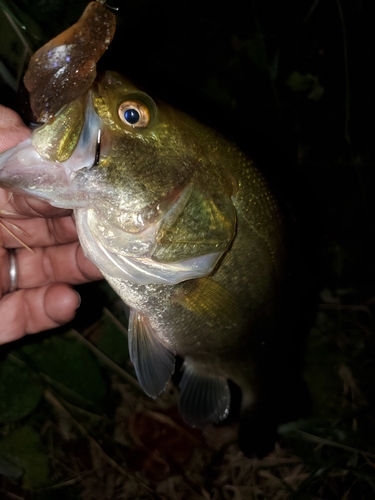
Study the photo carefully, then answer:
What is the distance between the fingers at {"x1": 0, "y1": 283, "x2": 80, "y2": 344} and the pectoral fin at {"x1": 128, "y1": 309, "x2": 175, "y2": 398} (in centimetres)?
48

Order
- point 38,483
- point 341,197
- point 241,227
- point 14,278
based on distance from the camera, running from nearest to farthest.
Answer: point 241,227 → point 14,278 → point 38,483 → point 341,197

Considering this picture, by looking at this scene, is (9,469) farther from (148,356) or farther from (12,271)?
(148,356)

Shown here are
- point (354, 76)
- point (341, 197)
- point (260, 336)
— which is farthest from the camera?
point (341, 197)

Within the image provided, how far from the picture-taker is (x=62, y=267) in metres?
2.11

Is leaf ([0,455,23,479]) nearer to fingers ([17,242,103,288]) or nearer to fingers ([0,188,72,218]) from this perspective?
fingers ([17,242,103,288])

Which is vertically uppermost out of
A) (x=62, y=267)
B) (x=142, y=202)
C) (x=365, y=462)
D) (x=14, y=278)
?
(x=142, y=202)

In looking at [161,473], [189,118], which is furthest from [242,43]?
[161,473]

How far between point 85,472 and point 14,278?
1674 mm

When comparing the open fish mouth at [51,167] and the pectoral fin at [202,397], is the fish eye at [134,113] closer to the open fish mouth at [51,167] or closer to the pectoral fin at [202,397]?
the open fish mouth at [51,167]

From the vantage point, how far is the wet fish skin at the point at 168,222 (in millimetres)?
1092

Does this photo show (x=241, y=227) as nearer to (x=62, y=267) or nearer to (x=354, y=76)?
(x=62, y=267)

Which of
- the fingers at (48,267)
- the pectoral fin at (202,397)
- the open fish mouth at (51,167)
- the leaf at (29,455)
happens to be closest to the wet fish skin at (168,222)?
the open fish mouth at (51,167)

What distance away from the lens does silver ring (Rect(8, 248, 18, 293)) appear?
2104 millimetres

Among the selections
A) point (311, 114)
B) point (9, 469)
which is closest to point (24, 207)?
point (9, 469)
